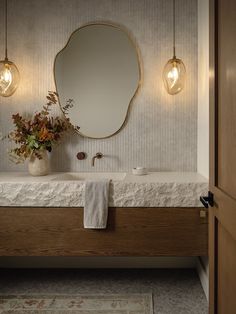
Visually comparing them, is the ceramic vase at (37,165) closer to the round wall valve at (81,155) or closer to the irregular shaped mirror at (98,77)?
A: the round wall valve at (81,155)

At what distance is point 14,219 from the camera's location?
2.12 meters

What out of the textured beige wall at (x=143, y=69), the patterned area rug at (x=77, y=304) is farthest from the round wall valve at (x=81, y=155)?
the patterned area rug at (x=77, y=304)

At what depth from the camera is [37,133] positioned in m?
2.38

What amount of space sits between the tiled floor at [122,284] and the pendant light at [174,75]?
1.50m

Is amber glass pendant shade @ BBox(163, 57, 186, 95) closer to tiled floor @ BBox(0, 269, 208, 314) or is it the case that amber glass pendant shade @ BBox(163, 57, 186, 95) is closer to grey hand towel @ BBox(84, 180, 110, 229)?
grey hand towel @ BBox(84, 180, 110, 229)

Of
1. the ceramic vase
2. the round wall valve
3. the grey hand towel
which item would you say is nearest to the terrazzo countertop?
the grey hand towel

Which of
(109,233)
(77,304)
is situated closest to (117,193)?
(109,233)

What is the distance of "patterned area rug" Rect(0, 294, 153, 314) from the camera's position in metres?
1.96

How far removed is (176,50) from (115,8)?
2.04 feet

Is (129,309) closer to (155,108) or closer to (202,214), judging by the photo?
(202,214)

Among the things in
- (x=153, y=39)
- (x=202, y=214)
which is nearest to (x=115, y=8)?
(x=153, y=39)

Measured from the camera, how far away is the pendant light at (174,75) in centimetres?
247

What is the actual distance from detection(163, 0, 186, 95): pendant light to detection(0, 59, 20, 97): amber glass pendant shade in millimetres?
1241

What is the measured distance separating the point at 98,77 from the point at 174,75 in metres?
0.63
